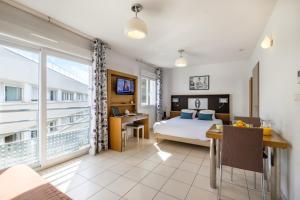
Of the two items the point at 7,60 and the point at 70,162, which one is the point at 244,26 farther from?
the point at 70,162

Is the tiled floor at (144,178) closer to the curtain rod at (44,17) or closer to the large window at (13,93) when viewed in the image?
the large window at (13,93)

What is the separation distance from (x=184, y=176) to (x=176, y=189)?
1.27 feet

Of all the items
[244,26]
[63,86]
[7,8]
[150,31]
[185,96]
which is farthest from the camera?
[185,96]

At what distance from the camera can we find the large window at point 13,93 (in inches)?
85.9

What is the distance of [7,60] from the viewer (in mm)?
2201

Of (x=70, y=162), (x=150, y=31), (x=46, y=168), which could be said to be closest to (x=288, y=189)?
(x=150, y=31)

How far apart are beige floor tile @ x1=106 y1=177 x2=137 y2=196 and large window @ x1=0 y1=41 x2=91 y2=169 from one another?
4.56 feet

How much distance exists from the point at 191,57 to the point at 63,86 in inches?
143

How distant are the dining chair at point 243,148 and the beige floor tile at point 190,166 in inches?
29.6

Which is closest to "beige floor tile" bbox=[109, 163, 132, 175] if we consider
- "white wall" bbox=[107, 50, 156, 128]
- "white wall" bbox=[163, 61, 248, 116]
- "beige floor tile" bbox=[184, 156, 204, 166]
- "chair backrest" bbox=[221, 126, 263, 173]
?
"beige floor tile" bbox=[184, 156, 204, 166]

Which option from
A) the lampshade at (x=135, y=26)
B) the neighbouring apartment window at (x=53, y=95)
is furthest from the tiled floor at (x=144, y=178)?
the lampshade at (x=135, y=26)

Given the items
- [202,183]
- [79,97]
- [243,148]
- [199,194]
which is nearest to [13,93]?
[79,97]

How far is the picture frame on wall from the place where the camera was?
5427mm

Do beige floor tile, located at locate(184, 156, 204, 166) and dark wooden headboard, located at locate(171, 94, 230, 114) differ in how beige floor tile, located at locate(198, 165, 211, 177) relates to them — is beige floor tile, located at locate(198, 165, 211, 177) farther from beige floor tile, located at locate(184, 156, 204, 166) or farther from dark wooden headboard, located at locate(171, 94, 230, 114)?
dark wooden headboard, located at locate(171, 94, 230, 114)
